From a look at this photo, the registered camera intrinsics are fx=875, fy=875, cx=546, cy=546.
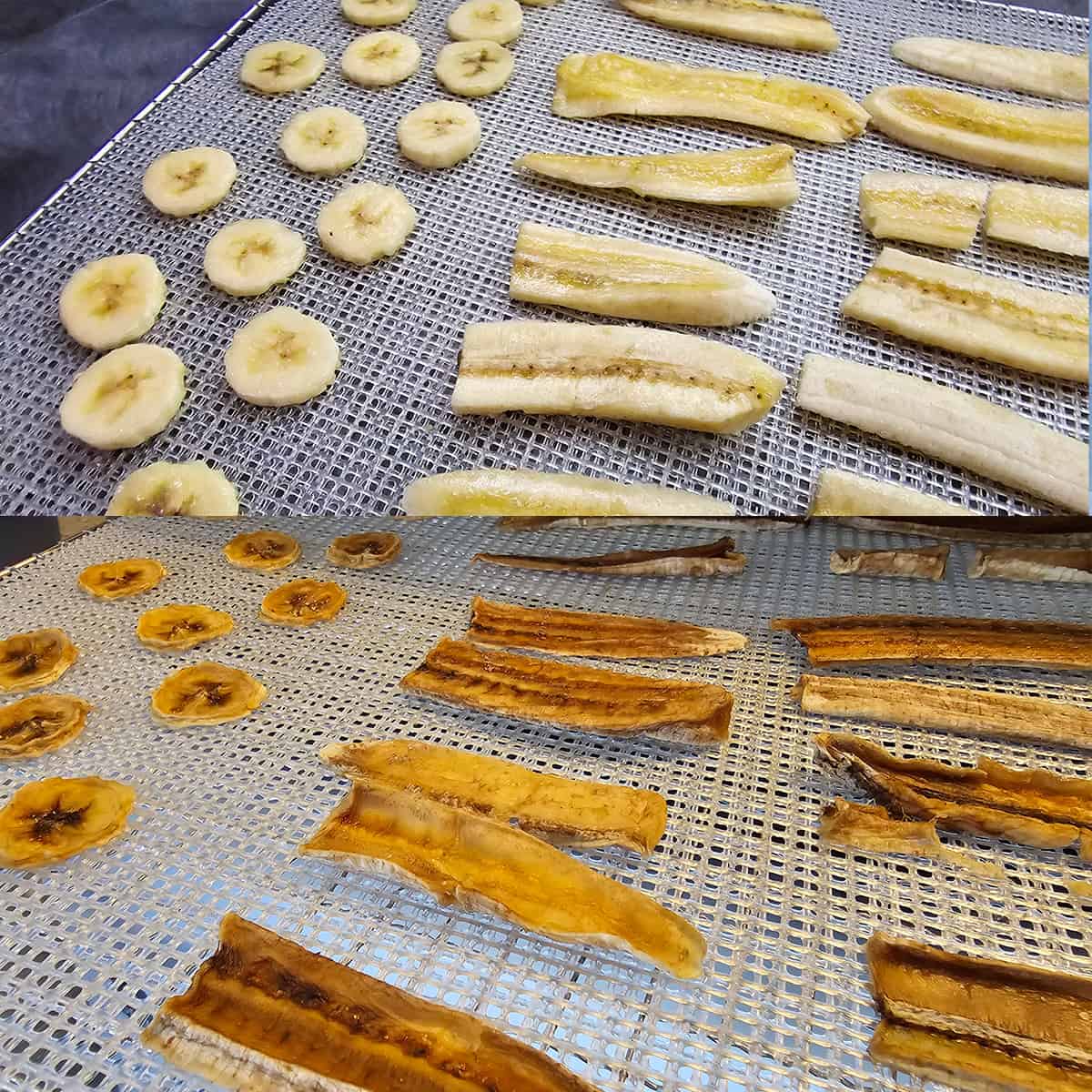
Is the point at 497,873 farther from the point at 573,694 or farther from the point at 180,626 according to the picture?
the point at 180,626

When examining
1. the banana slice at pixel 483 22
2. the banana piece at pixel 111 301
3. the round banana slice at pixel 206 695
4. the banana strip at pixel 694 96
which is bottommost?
the round banana slice at pixel 206 695

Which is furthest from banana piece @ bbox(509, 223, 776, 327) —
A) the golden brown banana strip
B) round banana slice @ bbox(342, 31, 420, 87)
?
the golden brown banana strip

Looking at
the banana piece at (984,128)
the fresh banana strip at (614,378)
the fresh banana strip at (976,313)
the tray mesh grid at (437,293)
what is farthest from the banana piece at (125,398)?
the banana piece at (984,128)

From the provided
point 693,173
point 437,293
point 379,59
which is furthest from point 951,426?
point 379,59

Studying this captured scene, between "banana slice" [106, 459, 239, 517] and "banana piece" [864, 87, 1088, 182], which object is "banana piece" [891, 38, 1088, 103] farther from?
"banana slice" [106, 459, 239, 517]

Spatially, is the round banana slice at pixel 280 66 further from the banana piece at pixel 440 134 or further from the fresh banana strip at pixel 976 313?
the fresh banana strip at pixel 976 313

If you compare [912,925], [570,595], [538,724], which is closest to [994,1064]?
[912,925]

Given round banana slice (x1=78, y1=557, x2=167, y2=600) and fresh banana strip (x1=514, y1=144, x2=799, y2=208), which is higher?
fresh banana strip (x1=514, y1=144, x2=799, y2=208)
